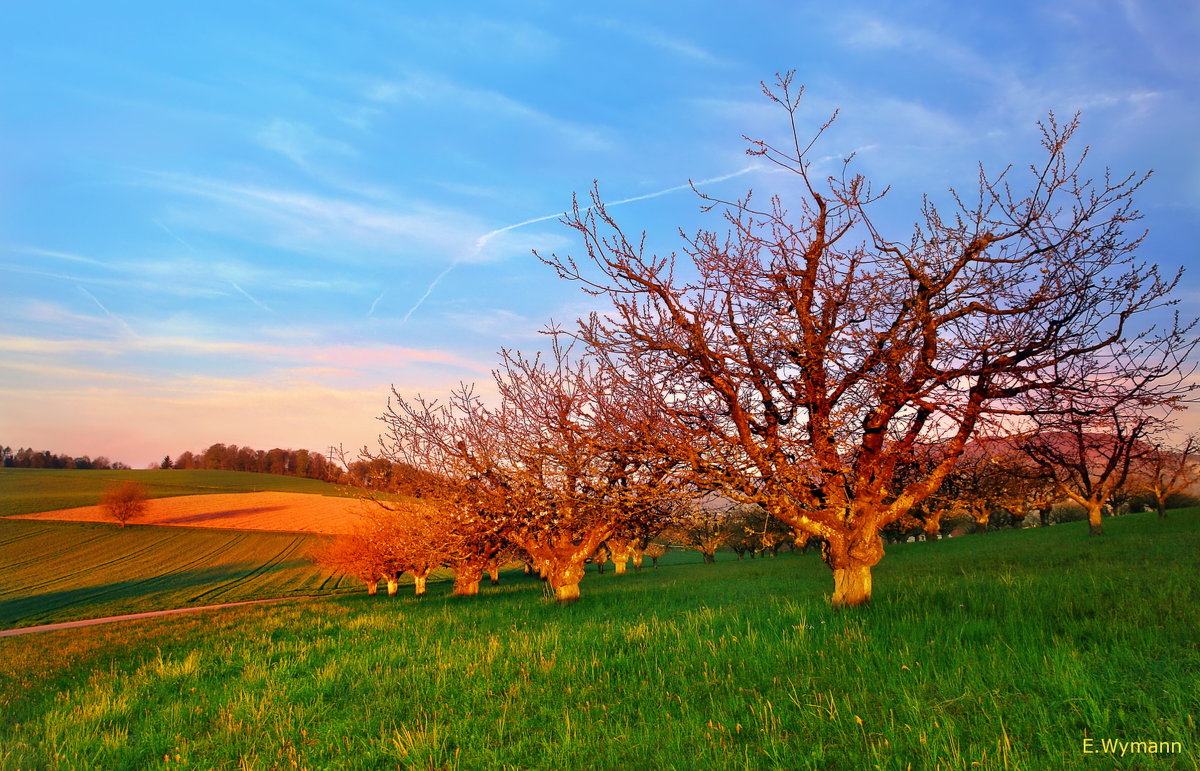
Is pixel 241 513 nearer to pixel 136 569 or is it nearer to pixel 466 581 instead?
pixel 136 569

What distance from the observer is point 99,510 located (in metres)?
81.9

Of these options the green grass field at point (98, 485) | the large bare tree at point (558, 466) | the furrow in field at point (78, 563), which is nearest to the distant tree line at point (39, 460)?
the green grass field at point (98, 485)

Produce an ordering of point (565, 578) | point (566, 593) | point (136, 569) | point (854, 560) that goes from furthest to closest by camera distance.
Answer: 1. point (136, 569)
2. point (566, 593)
3. point (565, 578)
4. point (854, 560)

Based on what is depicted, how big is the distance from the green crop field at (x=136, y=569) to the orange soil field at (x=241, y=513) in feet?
14.6

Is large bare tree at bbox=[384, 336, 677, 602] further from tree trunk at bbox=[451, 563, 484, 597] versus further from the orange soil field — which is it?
the orange soil field

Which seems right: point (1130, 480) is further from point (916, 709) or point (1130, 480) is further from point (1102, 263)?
point (916, 709)

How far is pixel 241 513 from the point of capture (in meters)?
91.1

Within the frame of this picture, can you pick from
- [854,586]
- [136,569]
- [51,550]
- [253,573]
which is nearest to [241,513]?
[51,550]

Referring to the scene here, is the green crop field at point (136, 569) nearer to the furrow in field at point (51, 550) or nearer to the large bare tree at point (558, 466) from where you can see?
the furrow in field at point (51, 550)

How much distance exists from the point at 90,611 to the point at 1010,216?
5416 cm

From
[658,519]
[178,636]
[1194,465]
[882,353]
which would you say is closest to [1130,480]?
[1194,465]

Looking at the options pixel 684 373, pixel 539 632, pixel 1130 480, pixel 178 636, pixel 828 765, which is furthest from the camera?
pixel 1130 480

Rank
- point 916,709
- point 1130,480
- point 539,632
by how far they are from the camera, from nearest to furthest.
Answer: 1. point 916,709
2. point 539,632
3. point 1130,480

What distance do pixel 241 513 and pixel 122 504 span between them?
15754 millimetres
